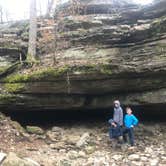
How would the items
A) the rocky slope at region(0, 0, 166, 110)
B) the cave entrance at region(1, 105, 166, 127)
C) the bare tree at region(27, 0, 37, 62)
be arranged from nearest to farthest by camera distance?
the rocky slope at region(0, 0, 166, 110) → the cave entrance at region(1, 105, 166, 127) → the bare tree at region(27, 0, 37, 62)

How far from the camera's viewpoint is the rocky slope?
46.0 ft

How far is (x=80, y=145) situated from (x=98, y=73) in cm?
326

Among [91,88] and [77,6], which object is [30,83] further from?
[77,6]

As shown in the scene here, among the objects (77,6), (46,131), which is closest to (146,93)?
(46,131)

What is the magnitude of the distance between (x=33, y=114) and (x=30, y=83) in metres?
2.47

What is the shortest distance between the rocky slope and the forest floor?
123 cm

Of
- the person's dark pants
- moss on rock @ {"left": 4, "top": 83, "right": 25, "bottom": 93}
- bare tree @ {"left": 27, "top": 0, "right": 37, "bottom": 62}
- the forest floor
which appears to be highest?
bare tree @ {"left": 27, "top": 0, "right": 37, "bottom": 62}

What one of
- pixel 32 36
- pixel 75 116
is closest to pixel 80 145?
pixel 75 116

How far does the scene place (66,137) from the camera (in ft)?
46.6

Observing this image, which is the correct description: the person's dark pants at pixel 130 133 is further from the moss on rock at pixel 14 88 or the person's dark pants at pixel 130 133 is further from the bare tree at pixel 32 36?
the bare tree at pixel 32 36

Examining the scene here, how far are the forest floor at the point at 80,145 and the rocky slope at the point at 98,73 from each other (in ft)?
4.03

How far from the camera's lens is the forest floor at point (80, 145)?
1154cm

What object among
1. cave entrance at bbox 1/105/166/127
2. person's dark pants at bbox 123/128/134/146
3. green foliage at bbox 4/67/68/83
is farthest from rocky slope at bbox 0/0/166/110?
person's dark pants at bbox 123/128/134/146

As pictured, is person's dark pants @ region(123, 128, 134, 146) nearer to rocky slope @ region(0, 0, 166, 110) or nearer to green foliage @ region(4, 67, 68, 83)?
rocky slope @ region(0, 0, 166, 110)
